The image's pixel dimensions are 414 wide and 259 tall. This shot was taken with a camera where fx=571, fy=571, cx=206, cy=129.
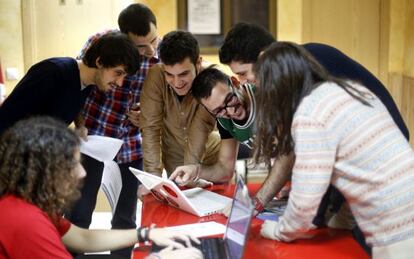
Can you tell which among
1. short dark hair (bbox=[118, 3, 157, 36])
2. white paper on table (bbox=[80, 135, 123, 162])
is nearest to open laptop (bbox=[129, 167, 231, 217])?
white paper on table (bbox=[80, 135, 123, 162])

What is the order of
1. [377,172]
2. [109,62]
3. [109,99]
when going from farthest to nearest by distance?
[109,99] < [109,62] < [377,172]

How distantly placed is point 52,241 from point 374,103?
2.96ft

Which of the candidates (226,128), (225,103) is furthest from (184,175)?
(225,103)

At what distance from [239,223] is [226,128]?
30.4 inches

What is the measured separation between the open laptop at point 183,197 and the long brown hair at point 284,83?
1.67ft

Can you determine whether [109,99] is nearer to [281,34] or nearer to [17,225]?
[17,225]

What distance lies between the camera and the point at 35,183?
4.65 feet

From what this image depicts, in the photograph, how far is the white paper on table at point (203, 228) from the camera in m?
1.81

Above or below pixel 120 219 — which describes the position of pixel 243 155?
above

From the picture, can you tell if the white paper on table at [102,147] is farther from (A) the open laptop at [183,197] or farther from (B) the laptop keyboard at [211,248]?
(B) the laptop keyboard at [211,248]

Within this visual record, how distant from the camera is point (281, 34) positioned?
14.6 feet

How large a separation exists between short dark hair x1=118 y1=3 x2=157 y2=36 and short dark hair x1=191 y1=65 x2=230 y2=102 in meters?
0.56

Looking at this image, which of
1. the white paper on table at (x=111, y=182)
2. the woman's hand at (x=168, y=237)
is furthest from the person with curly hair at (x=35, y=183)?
the white paper on table at (x=111, y=182)

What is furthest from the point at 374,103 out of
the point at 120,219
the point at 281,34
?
the point at 281,34
